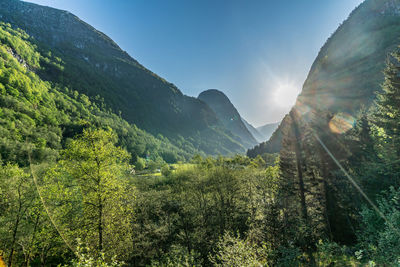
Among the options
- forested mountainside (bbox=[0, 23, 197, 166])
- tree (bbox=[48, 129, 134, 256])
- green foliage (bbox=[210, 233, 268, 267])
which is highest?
forested mountainside (bbox=[0, 23, 197, 166])

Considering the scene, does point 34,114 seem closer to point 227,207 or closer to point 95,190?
point 95,190

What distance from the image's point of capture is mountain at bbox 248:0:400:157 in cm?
9506

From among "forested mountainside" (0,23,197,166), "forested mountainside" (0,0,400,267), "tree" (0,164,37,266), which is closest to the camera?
"forested mountainside" (0,0,400,267)

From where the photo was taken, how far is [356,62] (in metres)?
115

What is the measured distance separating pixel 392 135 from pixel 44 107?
15218 cm

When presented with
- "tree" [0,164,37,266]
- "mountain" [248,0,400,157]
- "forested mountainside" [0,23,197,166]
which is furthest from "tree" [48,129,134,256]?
"mountain" [248,0,400,157]

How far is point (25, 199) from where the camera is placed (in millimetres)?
14852

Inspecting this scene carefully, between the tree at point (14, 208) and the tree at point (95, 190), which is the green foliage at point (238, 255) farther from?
the tree at point (14, 208)

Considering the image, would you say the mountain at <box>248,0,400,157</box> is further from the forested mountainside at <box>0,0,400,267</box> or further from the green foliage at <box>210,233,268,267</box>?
the green foliage at <box>210,233,268,267</box>

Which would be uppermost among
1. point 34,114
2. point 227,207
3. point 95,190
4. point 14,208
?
point 34,114

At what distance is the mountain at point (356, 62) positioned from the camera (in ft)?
312

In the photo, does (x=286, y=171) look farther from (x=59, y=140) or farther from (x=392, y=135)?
(x=59, y=140)

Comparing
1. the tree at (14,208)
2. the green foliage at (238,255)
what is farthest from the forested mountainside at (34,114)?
the green foliage at (238,255)

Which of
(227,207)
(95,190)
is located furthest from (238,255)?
(227,207)
